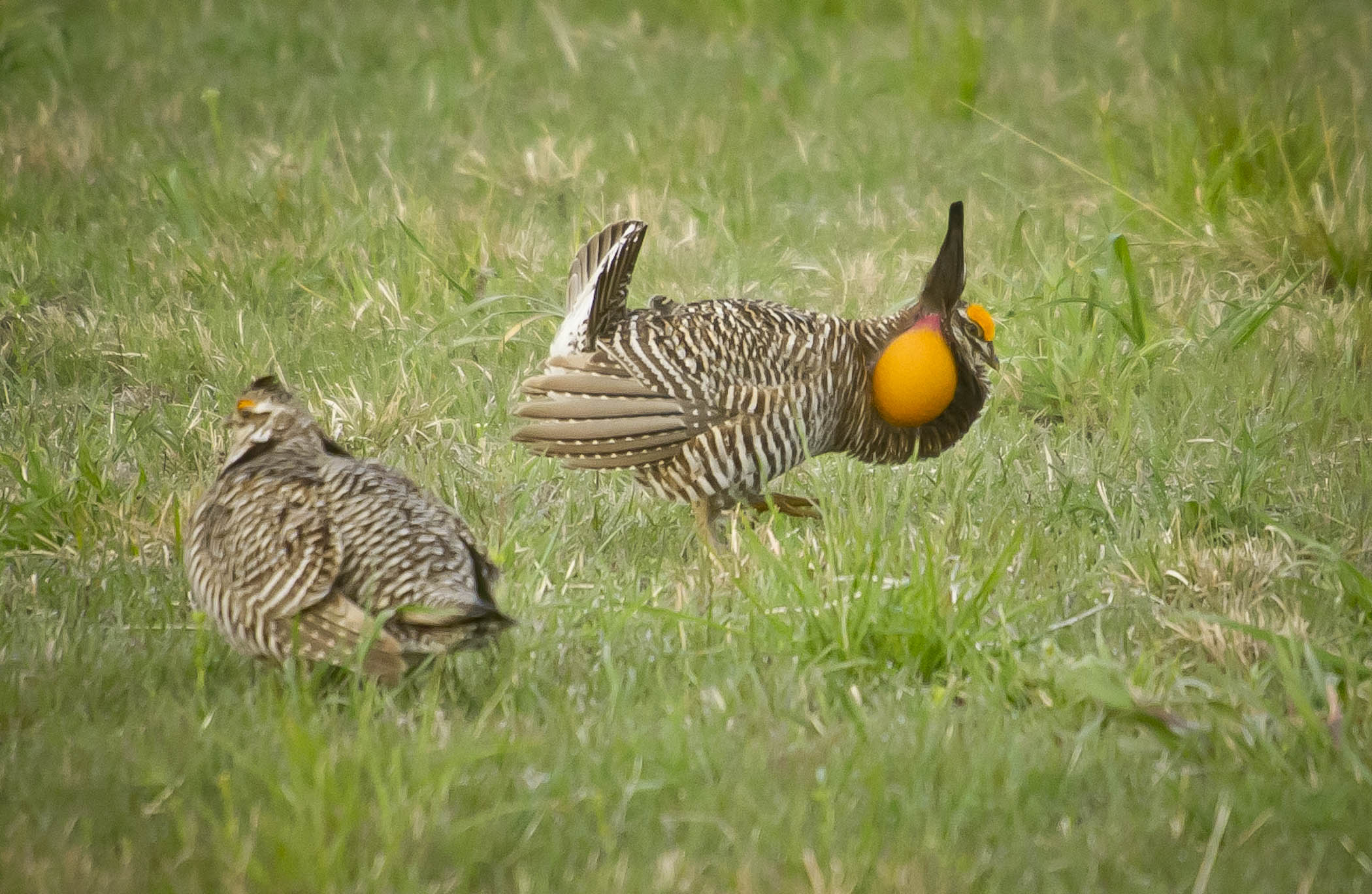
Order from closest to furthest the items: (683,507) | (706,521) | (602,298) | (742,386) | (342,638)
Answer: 1. (342,638)
2. (742,386)
3. (706,521)
4. (602,298)
5. (683,507)

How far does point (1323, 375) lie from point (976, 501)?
1.53 m

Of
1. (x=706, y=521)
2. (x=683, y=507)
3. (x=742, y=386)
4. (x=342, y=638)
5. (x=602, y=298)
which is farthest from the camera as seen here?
(x=683, y=507)

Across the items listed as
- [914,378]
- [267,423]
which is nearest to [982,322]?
[914,378]

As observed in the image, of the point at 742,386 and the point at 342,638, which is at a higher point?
the point at 742,386

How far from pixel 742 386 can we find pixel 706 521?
40 cm

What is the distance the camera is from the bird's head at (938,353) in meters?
4.04

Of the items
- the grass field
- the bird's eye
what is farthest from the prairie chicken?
the bird's eye

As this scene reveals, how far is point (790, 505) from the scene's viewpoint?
13.5ft

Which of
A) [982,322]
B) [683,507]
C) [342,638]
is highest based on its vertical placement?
[982,322]

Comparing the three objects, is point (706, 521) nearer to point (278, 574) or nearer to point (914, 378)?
point (914, 378)

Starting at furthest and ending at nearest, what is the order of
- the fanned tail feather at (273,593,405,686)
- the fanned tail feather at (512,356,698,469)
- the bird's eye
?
the bird's eye < the fanned tail feather at (512,356,698,469) < the fanned tail feather at (273,593,405,686)

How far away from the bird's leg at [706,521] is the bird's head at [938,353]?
0.55 m

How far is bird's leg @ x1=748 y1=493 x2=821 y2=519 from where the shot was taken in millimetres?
4078

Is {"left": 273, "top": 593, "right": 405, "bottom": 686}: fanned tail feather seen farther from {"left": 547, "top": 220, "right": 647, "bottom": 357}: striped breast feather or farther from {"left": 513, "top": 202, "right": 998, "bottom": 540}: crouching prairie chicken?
{"left": 547, "top": 220, "right": 647, "bottom": 357}: striped breast feather
